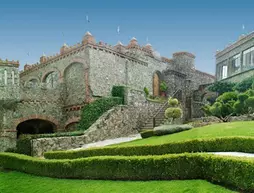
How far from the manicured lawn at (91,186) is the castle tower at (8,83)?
29.2ft

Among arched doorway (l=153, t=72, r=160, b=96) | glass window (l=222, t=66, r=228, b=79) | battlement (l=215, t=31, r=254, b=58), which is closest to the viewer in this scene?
battlement (l=215, t=31, r=254, b=58)

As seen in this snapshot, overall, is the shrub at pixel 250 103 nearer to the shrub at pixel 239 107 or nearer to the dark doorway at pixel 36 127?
the shrub at pixel 239 107

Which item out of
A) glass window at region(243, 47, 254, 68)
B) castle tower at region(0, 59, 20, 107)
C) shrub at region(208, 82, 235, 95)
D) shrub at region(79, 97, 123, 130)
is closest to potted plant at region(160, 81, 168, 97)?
shrub at region(208, 82, 235, 95)

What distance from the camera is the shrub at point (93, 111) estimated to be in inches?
841

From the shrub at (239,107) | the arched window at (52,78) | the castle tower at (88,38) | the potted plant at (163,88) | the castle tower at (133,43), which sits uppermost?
the castle tower at (133,43)

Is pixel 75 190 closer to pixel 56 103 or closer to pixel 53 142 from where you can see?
pixel 53 142

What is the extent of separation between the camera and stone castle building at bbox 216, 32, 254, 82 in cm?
2914

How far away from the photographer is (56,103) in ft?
80.1

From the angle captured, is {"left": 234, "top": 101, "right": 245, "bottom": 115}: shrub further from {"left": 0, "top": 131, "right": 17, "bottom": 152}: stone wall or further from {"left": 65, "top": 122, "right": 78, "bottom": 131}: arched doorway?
{"left": 0, "top": 131, "right": 17, "bottom": 152}: stone wall

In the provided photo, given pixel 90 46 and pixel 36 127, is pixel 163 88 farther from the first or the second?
pixel 36 127

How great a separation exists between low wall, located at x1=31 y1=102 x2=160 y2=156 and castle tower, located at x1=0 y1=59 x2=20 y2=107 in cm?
644

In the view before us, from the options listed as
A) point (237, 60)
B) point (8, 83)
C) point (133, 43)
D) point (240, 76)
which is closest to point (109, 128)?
point (8, 83)

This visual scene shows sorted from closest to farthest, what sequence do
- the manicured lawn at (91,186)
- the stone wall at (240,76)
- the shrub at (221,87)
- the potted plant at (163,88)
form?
1. the manicured lawn at (91,186)
2. the stone wall at (240,76)
3. the shrub at (221,87)
4. the potted plant at (163,88)

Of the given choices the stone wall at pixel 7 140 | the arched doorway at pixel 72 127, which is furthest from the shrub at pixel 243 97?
the stone wall at pixel 7 140
